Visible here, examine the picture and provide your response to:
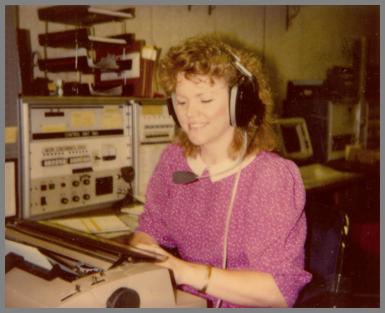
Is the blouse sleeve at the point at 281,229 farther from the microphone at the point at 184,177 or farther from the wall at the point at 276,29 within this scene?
the wall at the point at 276,29

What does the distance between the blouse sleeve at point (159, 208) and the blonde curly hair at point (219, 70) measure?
0.33 ft

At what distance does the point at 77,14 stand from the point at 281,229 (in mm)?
1363

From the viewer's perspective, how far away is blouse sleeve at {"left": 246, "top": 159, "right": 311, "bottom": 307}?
1.10 meters

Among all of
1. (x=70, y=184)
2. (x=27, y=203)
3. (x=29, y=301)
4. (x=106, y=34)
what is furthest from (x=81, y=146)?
(x=29, y=301)

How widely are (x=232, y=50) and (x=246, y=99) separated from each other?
7.3 inches

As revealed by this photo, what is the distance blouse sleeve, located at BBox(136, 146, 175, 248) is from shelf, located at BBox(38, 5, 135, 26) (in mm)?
808

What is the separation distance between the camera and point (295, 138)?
9.81ft

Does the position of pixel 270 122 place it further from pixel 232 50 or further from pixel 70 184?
pixel 70 184

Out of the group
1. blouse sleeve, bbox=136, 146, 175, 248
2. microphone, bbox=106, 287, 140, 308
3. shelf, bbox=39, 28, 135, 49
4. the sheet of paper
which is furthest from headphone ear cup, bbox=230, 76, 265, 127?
shelf, bbox=39, 28, 135, 49

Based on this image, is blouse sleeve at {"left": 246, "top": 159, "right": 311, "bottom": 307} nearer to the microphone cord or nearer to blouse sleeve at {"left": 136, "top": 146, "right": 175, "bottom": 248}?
the microphone cord

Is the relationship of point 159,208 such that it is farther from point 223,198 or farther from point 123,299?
point 123,299

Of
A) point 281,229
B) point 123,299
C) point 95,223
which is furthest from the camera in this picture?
point 95,223

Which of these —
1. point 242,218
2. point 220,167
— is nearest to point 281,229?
point 242,218

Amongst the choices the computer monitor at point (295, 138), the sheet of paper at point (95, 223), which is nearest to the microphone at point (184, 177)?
the sheet of paper at point (95, 223)
